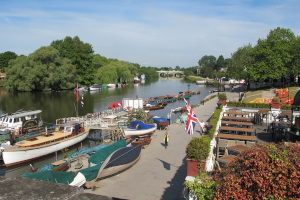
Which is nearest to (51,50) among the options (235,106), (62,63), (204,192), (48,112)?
(62,63)

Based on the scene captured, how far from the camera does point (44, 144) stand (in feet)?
67.1

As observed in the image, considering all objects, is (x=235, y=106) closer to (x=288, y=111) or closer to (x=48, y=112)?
(x=288, y=111)

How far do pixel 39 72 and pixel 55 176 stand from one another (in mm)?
64715

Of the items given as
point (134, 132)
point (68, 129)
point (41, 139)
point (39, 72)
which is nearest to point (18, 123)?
point (41, 139)

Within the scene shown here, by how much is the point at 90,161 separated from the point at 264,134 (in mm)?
14606

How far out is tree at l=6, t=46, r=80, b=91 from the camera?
226ft

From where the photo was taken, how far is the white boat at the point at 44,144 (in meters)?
18.8

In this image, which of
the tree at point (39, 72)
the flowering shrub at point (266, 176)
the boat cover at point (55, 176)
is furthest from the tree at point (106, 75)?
the flowering shrub at point (266, 176)

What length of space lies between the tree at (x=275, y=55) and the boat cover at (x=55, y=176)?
48.1 m

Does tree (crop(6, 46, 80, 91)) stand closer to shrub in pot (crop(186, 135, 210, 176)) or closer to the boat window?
the boat window

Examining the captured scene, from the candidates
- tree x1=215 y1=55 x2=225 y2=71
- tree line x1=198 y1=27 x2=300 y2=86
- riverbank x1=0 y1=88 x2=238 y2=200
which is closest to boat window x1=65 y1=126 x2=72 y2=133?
riverbank x1=0 y1=88 x2=238 y2=200

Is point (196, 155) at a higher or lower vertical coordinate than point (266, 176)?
lower

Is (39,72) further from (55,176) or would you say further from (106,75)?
(55,176)

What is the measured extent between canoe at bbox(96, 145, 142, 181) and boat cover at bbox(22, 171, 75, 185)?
1.69 meters
